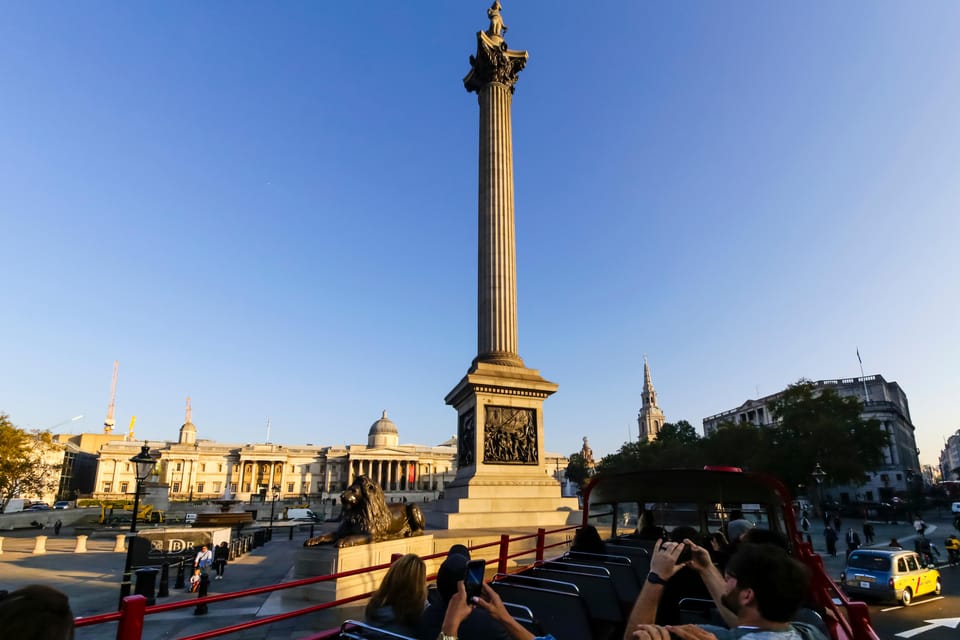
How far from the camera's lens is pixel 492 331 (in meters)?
22.0

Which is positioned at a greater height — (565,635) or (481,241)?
(481,241)

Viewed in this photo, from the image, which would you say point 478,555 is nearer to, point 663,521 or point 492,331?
point 663,521

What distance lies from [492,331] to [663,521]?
574 inches

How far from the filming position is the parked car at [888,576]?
46.8 ft

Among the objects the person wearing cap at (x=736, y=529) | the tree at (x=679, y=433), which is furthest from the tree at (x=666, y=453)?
the person wearing cap at (x=736, y=529)

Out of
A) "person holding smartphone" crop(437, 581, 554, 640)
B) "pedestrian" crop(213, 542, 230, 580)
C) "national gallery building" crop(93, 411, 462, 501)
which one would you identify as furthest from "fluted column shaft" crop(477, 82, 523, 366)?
"national gallery building" crop(93, 411, 462, 501)

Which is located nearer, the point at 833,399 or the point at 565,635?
the point at 565,635

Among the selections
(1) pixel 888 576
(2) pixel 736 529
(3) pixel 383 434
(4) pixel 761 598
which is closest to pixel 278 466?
(3) pixel 383 434

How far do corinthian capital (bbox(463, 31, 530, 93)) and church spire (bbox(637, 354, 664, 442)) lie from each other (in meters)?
134

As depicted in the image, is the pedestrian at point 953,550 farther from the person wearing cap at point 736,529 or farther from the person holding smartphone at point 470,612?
the person holding smartphone at point 470,612

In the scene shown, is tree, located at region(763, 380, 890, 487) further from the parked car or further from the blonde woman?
the blonde woman

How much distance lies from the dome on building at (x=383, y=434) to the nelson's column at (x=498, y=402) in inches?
Result: 3730

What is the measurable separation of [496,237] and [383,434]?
9689cm

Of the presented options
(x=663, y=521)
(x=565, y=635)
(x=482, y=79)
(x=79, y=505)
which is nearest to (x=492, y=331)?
(x=482, y=79)
